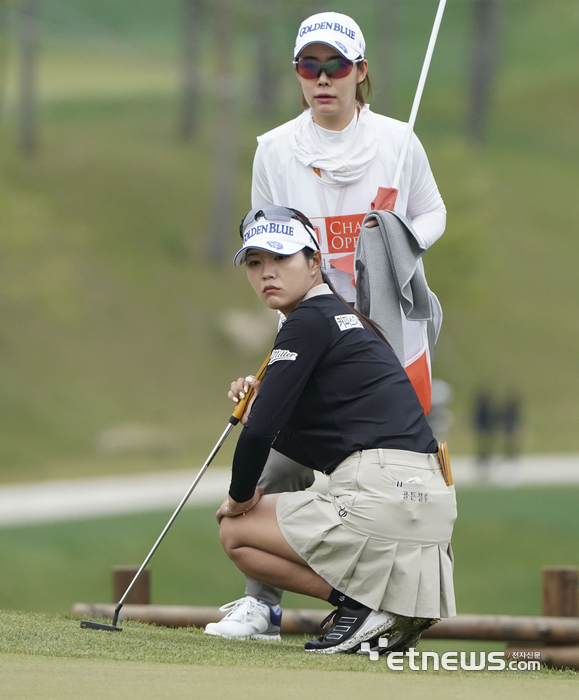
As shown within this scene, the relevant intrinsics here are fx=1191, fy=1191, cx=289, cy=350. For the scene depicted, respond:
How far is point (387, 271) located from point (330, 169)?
19.0 inches

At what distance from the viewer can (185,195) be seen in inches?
1288

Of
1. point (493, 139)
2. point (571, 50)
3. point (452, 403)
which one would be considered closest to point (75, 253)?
point (452, 403)

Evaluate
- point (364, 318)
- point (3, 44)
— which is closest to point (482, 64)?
point (3, 44)

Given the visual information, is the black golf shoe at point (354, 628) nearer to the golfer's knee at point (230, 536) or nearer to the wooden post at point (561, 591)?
the golfer's knee at point (230, 536)

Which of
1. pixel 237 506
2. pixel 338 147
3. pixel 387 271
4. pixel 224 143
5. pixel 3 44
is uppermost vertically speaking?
pixel 3 44

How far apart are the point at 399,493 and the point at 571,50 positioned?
5247 centimetres

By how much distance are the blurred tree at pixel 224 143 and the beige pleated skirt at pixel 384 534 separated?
2445cm

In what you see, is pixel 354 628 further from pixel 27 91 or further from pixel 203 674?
pixel 27 91

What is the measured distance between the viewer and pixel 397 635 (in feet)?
13.7

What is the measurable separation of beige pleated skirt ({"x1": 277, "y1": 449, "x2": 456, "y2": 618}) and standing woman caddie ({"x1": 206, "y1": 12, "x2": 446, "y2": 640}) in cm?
69

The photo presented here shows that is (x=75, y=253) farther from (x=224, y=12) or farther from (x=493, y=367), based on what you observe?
(x=493, y=367)

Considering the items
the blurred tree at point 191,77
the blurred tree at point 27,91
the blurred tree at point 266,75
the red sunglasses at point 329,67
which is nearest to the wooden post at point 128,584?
the red sunglasses at point 329,67

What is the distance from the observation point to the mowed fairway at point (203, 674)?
A: 3.17 m

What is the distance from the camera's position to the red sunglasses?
4672mm
